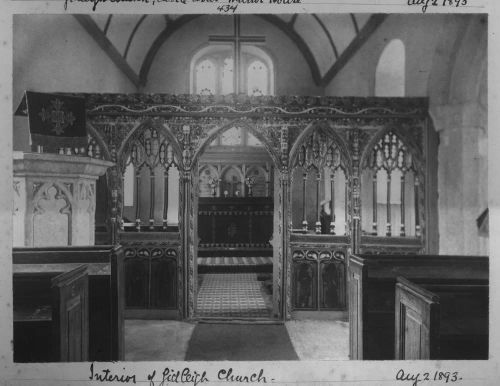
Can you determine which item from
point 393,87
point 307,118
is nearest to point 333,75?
point 393,87

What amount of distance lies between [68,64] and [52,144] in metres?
1.59

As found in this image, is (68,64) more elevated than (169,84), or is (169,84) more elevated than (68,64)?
(169,84)

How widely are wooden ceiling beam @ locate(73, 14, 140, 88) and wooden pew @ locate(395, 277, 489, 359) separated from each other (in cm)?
507

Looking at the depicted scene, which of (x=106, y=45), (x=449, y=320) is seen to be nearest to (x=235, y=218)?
(x=106, y=45)

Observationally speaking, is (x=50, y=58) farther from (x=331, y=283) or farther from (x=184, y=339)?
(x=331, y=283)

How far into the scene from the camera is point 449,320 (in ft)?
7.75

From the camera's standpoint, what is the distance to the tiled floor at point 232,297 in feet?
17.9

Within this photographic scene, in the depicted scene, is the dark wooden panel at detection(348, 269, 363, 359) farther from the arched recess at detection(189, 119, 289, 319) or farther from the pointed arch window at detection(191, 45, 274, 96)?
the pointed arch window at detection(191, 45, 274, 96)

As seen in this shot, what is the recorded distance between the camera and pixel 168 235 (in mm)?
5371

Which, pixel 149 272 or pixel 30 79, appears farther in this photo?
pixel 149 272

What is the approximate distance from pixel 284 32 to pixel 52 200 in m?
6.67

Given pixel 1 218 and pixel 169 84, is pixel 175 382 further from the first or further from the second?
pixel 169 84

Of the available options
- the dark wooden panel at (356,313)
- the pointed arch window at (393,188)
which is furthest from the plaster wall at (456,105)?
the dark wooden panel at (356,313)

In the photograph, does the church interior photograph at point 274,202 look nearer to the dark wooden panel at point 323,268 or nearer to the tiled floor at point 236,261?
the dark wooden panel at point 323,268
